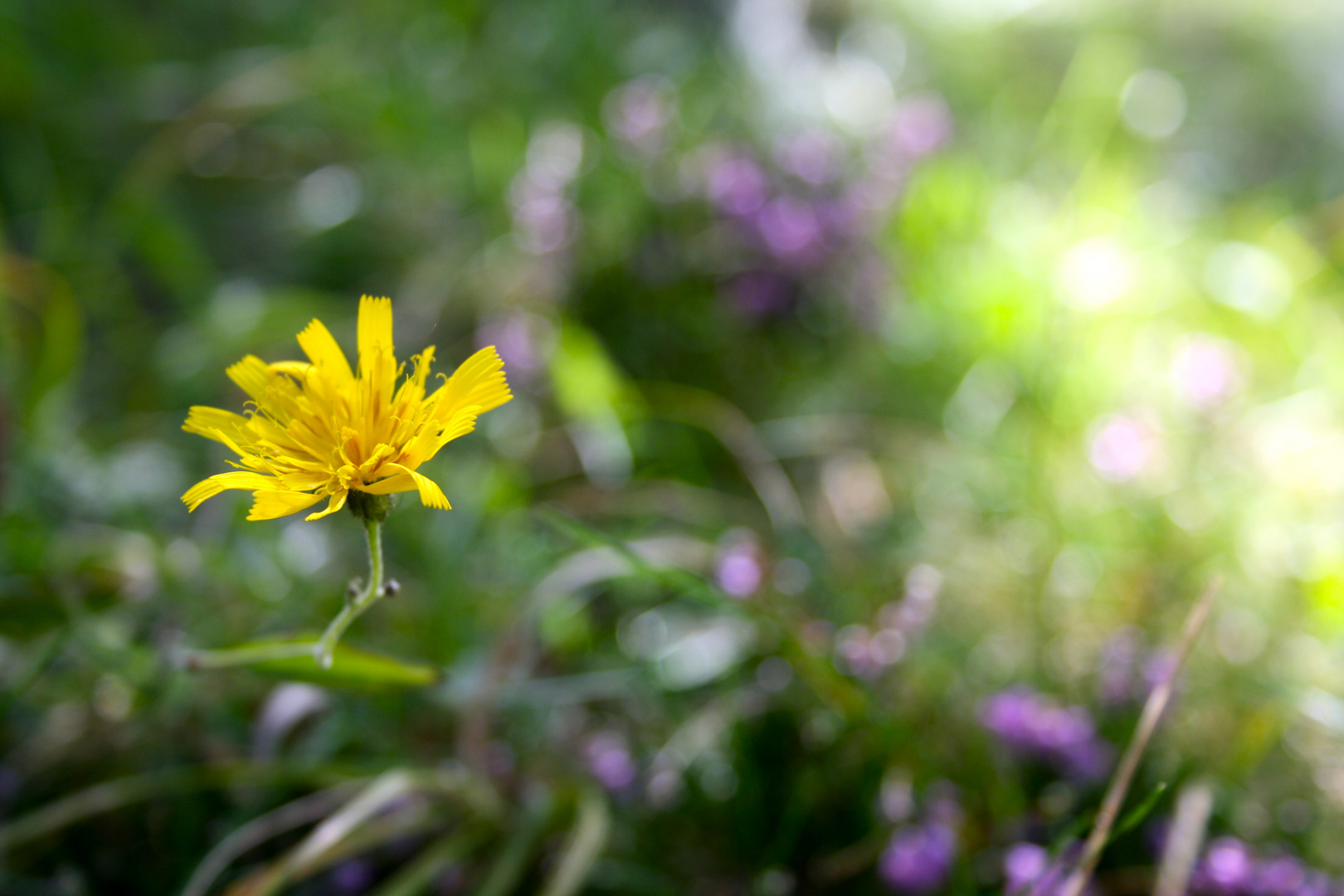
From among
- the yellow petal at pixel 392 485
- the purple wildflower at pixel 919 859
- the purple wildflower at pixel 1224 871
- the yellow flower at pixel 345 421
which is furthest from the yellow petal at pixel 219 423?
the purple wildflower at pixel 1224 871

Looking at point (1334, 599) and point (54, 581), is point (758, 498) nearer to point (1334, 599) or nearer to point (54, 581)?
point (1334, 599)

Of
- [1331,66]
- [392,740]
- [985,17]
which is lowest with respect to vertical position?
[392,740]

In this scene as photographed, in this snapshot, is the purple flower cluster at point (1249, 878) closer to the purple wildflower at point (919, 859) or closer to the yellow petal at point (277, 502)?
the purple wildflower at point (919, 859)

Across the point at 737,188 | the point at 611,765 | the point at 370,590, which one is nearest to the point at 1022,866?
the point at 611,765

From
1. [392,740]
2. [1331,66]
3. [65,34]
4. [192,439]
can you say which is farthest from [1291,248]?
[65,34]

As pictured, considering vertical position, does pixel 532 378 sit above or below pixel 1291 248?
below

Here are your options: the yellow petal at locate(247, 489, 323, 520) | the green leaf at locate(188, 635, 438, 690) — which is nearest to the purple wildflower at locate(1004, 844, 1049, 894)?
the green leaf at locate(188, 635, 438, 690)

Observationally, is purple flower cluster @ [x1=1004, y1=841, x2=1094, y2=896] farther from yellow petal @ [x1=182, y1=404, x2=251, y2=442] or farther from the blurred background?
yellow petal @ [x1=182, y1=404, x2=251, y2=442]
